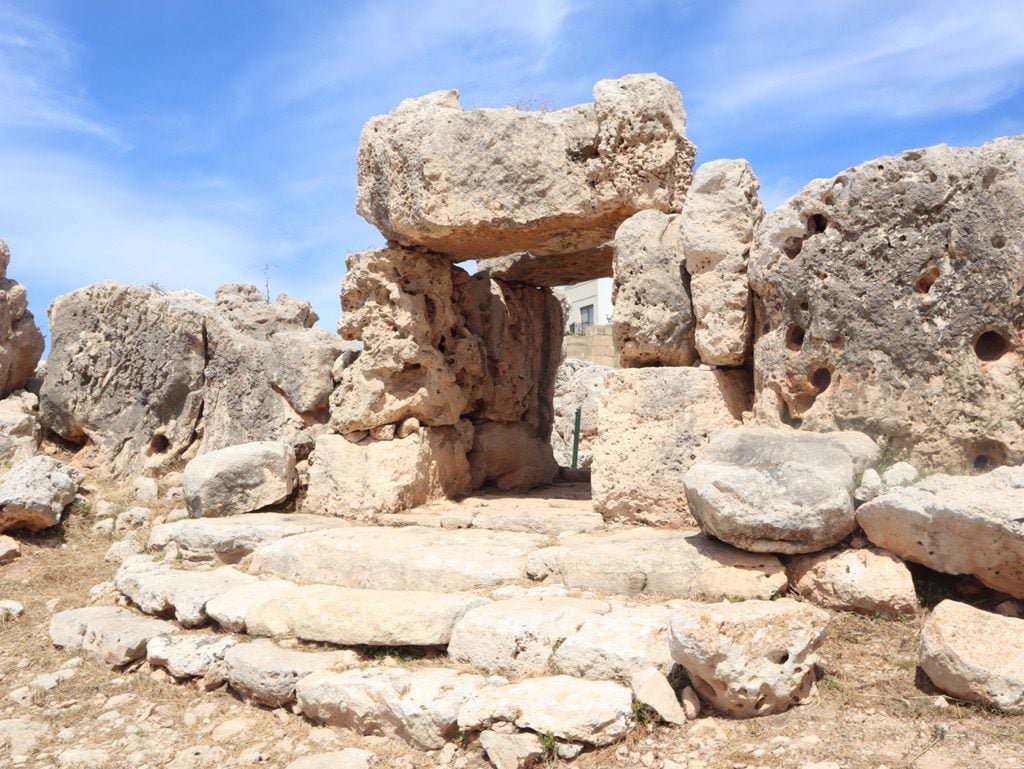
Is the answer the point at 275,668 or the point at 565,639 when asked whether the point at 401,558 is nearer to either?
the point at 275,668

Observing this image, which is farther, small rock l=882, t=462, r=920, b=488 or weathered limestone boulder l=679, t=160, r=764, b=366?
weathered limestone boulder l=679, t=160, r=764, b=366

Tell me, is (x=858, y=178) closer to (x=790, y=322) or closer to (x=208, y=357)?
(x=790, y=322)

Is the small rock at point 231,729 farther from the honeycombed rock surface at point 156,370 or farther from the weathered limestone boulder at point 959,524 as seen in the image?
the honeycombed rock surface at point 156,370

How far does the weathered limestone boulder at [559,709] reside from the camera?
3123mm

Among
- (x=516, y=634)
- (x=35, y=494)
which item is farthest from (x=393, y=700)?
(x=35, y=494)

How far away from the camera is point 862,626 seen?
3.72 m

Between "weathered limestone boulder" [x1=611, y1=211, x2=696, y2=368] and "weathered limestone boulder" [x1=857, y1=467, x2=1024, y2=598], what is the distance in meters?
1.74

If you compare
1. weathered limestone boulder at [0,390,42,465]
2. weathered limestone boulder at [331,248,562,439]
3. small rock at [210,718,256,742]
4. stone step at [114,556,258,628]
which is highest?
weathered limestone boulder at [331,248,562,439]

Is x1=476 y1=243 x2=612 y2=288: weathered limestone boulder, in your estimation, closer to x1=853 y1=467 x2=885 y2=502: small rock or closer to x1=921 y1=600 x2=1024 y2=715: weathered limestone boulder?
x1=853 y1=467 x2=885 y2=502: small rock

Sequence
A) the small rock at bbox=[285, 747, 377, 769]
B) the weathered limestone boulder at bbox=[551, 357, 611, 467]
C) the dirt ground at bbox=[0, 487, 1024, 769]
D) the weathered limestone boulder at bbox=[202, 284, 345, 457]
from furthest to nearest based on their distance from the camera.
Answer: the weathered limestone boulder at bbox=[551, 357, 611, 467] < the weathered limestone boulder at bbox=[202, 284, 345, 457] < the small rock at bbox=[285, 747, 377, 769] < the dirt ground at bbox=[0, 487, 1024, 769]

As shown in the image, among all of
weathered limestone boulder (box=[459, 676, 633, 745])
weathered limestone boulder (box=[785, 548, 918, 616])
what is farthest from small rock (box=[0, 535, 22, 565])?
weathered limestone boulder (box=[785, 548, 918, 616])

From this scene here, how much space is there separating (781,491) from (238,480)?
12.7 ft

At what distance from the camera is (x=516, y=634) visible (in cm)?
368

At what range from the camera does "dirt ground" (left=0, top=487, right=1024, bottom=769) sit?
294 centimetres
